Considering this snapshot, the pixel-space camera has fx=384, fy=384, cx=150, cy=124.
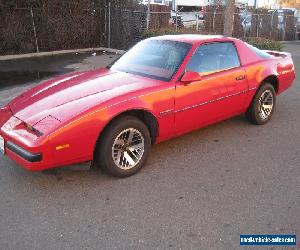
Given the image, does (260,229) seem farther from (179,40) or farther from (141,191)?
(179,40)

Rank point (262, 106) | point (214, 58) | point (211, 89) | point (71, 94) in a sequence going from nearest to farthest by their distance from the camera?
1. point (71, 94)
2. point (211, 89)
3. point (214, 58)
4. point (262, 106)

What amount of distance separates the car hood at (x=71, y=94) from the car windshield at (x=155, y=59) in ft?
0.58

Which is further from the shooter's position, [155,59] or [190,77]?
[155,59]

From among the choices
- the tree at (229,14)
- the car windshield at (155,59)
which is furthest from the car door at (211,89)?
the tree at (229,14)

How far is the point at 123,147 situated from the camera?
13.7 ft

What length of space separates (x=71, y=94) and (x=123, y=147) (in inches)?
34.3

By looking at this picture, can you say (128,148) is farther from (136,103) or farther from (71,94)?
(71,94)

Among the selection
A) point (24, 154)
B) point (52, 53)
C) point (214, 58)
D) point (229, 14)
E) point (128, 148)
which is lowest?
point (128, 148)

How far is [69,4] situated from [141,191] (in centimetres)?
1214

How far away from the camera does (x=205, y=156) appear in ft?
15.8

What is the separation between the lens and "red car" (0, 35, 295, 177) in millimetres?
3791

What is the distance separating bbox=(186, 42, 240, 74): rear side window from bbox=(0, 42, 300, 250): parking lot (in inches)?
40.1

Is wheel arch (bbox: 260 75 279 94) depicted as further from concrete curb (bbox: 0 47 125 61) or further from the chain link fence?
concrete curb (bbox: 0 47 125 61)

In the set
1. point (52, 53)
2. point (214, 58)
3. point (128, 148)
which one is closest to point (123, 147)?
point (128, 148)
